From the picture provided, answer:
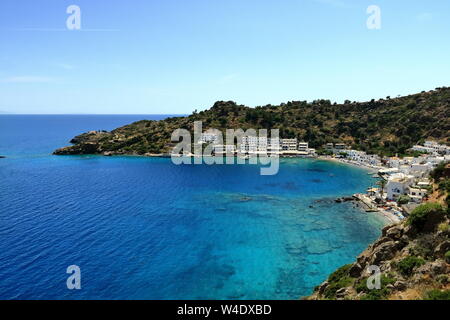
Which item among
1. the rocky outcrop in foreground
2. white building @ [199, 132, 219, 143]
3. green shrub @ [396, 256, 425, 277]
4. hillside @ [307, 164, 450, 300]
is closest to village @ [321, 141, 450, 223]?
hillside @ [307, 164, 450, 300]

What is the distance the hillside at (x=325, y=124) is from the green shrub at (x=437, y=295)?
95755mm

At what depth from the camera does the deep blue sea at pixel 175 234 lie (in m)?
30.3

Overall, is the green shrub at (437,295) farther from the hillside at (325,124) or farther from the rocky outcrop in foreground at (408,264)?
the hillside at (325,124)

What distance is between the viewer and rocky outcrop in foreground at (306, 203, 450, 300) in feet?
57.2

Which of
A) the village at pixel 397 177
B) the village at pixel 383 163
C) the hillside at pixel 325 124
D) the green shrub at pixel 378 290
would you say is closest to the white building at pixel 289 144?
the village at pixel 383 163

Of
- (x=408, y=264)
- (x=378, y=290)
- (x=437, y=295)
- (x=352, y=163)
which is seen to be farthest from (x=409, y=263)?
(x=352, y=163)

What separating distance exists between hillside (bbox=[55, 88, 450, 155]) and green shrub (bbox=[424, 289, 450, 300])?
9575 cm

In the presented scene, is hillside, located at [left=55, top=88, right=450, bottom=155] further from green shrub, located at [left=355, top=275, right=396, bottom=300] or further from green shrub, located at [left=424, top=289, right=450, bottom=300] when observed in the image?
green shrub, located at [left=424, top=289, right=450, bottom=300]

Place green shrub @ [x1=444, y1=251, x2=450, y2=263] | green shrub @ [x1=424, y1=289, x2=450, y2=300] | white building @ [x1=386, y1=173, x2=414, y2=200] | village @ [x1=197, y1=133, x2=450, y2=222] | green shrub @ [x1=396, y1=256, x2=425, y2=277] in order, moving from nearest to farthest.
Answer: green shrub @ [x1=424, y1=289, x2=450, y2=300] → green shrub @ [x1=444, y1=251, x2=450, y2=263] → green shrub @ [x1=396, y1=256, x2=425, y2=277] → village @ [x1=197, y1=133, x2=450, y2=222] → white building @ [x1=386, y1=173, x2=414, y2=200]

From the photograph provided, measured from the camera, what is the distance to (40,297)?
2758 centimetres

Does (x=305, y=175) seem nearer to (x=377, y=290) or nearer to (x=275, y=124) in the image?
(x=275, y=124)

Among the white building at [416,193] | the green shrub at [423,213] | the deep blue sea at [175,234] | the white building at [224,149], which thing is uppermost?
the white building at [224,149]

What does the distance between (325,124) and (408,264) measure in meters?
123

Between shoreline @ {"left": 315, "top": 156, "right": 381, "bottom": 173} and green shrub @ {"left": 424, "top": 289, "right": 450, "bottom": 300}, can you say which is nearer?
green shrub @ {"left": 424, "top": 289, "right": 450, "bottom": 300}
